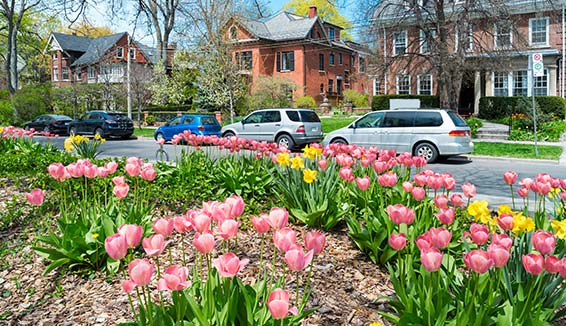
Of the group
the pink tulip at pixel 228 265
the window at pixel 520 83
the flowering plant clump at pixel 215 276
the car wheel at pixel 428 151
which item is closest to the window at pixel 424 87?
the window at pixel 520 83

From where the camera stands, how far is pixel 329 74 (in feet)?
160

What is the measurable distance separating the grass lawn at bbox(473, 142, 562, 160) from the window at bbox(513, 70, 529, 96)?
14934 mm

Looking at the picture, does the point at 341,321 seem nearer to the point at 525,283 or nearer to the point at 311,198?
the point at 525,283

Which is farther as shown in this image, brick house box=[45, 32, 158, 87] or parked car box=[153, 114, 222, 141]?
brick house box=[45, 32, 158, 87]

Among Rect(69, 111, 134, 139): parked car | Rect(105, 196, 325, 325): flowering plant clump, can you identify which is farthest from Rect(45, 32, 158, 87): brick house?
Rect(105, 196, 325, 325): flowering plant clump

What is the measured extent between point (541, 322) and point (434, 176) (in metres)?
1.62

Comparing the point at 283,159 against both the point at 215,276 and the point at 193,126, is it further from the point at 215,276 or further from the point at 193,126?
the point at 193,126

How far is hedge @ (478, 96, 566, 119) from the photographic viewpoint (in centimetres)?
2658

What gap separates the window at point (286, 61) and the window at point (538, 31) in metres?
21.0

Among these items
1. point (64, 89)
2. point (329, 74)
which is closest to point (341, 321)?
point (64, 89)

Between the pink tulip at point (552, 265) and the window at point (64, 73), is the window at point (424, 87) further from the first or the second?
the window at point (64, 73)

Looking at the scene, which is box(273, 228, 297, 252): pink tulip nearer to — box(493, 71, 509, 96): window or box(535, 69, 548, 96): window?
box(535, 69, 548, 96): window

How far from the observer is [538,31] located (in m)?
31.7

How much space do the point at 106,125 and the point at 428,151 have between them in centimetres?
1828
